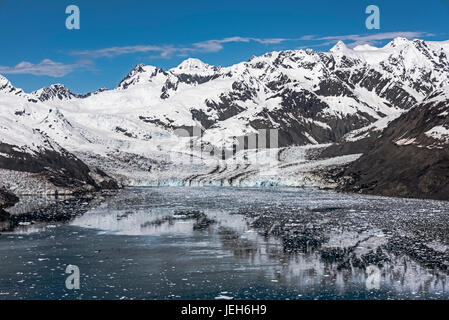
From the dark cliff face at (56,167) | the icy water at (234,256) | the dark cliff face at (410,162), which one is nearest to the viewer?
the icy water at (234,256)

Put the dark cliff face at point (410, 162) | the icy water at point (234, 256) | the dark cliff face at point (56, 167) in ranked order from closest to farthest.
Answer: the icy water at point (234, 256), the dark cliff face at point (410, 162), the dark cliff face at point (56, 167)

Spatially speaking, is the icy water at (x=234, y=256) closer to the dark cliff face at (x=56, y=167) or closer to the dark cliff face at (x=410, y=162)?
the dark cliff face at (x=410, y=162)

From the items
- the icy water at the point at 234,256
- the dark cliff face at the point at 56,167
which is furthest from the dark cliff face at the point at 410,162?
the dark cliff face at the point at 56,167

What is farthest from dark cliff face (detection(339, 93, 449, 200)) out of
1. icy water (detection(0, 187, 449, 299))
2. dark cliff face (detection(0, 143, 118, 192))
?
dark cliff face (detection(0, 143, 118, 192))

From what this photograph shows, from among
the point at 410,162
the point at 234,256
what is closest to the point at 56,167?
the point at 410,162

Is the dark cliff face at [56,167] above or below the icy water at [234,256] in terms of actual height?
above

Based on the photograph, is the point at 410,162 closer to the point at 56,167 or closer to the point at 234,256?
the point at 56,167

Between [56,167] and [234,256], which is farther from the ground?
[56,167]
